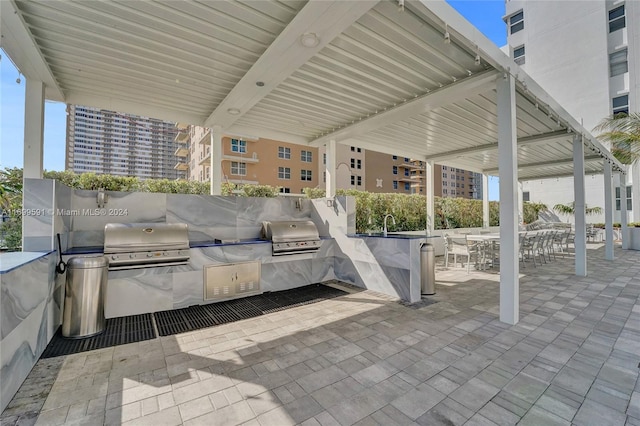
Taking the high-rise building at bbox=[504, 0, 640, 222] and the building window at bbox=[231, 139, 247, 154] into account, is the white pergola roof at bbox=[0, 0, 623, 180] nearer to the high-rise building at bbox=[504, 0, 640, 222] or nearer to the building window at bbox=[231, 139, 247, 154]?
the high-rise building at bbox=[504, 0, 640, 222]

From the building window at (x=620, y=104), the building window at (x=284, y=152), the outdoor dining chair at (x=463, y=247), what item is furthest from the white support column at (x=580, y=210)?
the building window at (x=284, y=152)

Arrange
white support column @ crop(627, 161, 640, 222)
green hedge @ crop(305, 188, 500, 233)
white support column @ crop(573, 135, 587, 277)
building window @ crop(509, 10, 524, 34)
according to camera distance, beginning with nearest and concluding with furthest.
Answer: white support column @ crop(573, 135, 587, 277) → green hedge @ crop(305, 188, 500, 233) → white support column @ crop(627, 161, 640, 222) → building window @ crop(509, 10, 524, 34)

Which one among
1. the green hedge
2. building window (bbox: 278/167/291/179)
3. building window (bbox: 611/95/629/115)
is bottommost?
the green hedge

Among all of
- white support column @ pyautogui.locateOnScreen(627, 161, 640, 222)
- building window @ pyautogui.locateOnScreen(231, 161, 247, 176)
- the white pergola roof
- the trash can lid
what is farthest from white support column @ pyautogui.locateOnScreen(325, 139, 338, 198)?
building window @ pyautogui.locateOnScreen(231, 161, 247, 176)

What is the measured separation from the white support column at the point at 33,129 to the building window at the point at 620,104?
19730 mm

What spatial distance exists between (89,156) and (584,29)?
4388cm

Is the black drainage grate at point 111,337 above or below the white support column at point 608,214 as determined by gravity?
below

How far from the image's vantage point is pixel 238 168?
21.6m

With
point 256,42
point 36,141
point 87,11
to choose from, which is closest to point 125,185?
point 36,141

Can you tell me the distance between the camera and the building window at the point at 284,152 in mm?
23375

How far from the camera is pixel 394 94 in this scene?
13.6 ft

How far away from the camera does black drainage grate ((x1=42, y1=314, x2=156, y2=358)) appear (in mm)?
→ 2658

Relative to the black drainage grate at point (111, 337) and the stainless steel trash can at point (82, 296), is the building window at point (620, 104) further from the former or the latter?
the stainless steel trash can at point (82, 296)

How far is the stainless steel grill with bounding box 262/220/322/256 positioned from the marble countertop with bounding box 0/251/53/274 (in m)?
2.61
